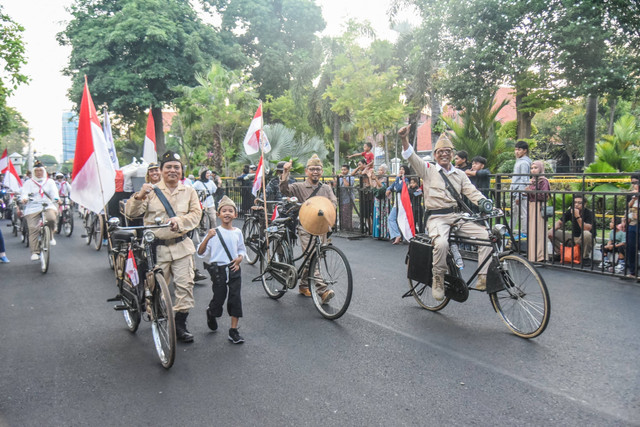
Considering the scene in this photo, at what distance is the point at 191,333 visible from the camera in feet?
18.8

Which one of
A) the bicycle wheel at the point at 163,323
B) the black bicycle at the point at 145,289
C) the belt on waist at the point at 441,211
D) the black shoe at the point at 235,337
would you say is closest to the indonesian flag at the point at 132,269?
the black bicycle at the point at 145,289

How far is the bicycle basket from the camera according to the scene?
5.94 m

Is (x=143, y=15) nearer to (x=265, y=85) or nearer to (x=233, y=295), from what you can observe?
(x=265, y=85)

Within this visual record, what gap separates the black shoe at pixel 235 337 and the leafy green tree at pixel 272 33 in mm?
35657

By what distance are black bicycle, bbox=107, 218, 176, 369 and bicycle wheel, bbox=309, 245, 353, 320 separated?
1855 mm

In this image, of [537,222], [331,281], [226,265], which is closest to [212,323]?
[226,265]

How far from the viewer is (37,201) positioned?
10.5 metres

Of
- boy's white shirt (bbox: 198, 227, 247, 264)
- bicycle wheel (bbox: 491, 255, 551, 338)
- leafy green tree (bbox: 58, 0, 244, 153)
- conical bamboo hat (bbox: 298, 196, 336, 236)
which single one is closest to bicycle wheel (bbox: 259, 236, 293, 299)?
conical bamboo hat (bbox: 298, 196, 336, 236)

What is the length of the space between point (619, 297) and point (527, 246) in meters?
2.47

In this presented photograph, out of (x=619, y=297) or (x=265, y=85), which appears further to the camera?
(x=265, y=85)

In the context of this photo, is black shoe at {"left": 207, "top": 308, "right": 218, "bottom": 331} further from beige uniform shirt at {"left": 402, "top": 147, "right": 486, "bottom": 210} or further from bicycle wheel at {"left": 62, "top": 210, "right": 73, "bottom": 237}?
bicycle wheel at {"left": 62, "top": 210, "right": 73, "bottom": 237}

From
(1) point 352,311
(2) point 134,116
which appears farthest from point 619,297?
(2) point 134,116

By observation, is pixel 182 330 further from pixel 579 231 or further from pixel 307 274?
pixel 579 231

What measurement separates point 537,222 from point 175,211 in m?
6.10
